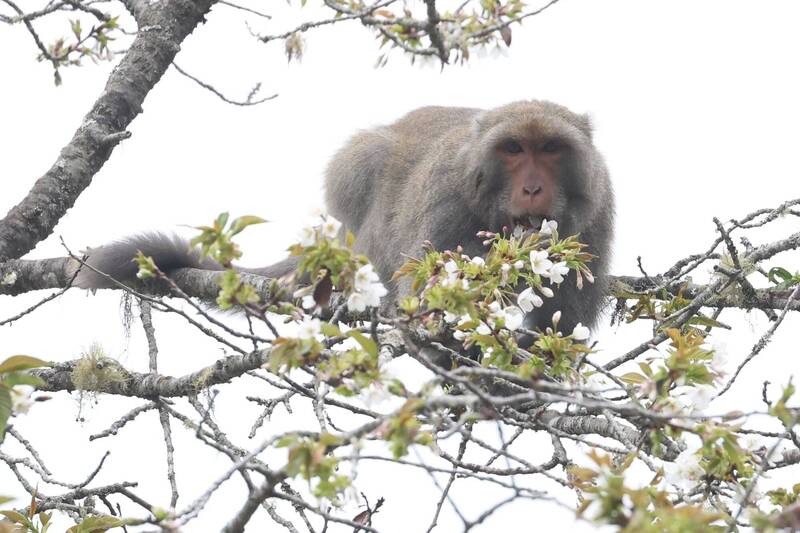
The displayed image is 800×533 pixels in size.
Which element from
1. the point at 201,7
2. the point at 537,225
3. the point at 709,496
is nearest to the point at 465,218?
the point at 537,225

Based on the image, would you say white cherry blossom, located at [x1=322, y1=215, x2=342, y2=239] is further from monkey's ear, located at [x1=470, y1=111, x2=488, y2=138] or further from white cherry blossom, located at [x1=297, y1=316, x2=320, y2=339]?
monkey's ear, located at [x1=470, y1=111, x2=488, y2=138]

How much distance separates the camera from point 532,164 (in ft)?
19.5

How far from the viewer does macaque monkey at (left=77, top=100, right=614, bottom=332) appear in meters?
5.99

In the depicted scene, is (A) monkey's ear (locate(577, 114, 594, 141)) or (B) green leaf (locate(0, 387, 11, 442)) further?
(A) monkey's ear (locate(577, 114, 594, 141))

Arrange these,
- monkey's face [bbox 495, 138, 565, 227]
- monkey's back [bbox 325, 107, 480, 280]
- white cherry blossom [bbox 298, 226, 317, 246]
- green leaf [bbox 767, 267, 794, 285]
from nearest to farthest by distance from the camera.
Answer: white cherry blossom [bbox 298, 226, 317, 246]
green leaf [bbox 767, 267, 794, 285]
monkey's face [bbox 495, 138, 565, 227]
monkey's back [bbox 325, 107, 480, 280]

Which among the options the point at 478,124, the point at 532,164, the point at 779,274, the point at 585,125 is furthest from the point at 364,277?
the point at 585,125

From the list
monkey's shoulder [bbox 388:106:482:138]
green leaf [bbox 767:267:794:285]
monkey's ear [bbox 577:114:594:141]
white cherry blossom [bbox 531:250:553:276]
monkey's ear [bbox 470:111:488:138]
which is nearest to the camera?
white cherry blossom [bbox 531:250:553:276]

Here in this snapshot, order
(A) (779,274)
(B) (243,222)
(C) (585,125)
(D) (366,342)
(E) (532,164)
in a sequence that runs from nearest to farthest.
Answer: (D) (366,342), (B) (243,222), (A) (779,274), (E) (532,164), (C) (585,125)

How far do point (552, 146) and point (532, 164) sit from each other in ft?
0.70

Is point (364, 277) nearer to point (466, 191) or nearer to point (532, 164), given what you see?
point (532, 164)

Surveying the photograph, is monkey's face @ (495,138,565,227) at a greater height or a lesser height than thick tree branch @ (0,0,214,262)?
greater

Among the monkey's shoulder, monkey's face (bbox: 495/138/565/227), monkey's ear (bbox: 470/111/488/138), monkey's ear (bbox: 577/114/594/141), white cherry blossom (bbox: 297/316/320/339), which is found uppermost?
the monkey's shoulder

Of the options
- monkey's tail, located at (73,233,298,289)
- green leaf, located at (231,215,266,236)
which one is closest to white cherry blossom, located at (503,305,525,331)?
green leaf, located at (231,215,266,236)

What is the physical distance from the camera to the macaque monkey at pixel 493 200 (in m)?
5.99
